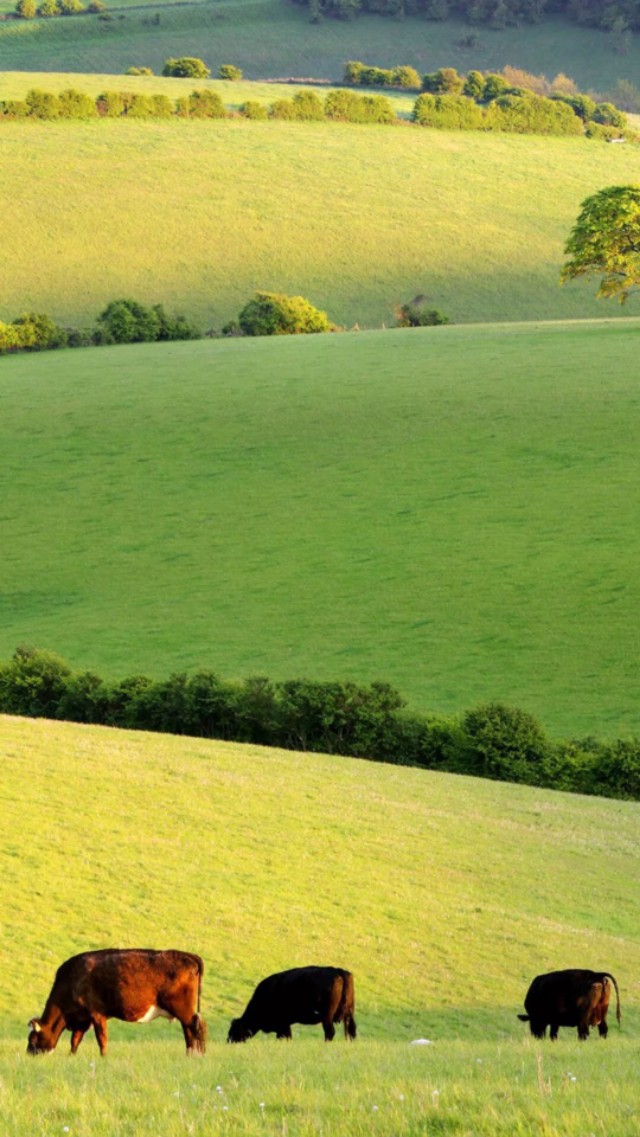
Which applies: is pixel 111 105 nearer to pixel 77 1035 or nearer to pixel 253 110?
pixel 253 110

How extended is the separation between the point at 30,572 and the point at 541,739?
26.3m

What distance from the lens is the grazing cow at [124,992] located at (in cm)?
1258

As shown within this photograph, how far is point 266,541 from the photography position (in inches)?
2297

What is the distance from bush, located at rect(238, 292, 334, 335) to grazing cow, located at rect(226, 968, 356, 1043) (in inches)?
3587

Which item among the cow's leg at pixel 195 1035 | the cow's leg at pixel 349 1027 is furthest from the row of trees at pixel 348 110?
the cow's leg at pixel 195 1035

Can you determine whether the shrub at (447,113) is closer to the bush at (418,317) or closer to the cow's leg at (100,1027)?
the bush at (418,317)

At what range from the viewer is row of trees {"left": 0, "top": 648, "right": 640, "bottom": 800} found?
112 ft

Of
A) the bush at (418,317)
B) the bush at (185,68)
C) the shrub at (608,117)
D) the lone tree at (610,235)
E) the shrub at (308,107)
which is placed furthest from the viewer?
the bush at (185,68)

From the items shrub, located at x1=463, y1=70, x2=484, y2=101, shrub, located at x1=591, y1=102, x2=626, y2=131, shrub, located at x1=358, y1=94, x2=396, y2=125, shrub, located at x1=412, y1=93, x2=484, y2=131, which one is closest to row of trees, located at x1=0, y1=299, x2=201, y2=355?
shrub, located at x1=358, y1=94, x2=396, y2=125

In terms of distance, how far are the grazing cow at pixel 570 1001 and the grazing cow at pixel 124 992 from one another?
3615 millimetres

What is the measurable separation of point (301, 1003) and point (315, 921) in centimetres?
574

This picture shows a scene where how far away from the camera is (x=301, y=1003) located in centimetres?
1395

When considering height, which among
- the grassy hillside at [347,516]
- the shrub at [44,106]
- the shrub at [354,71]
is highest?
the shrub at [354,71]

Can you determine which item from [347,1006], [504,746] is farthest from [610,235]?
[347,1006]
